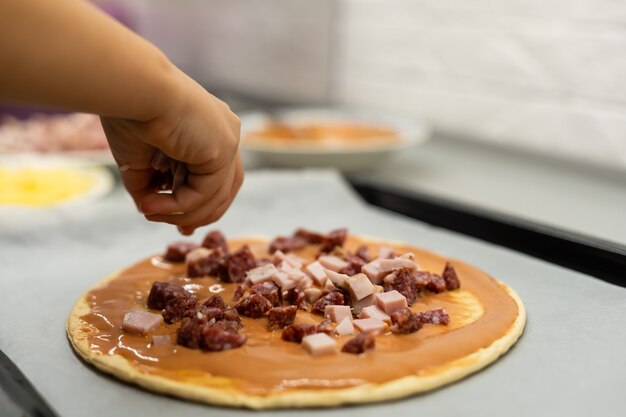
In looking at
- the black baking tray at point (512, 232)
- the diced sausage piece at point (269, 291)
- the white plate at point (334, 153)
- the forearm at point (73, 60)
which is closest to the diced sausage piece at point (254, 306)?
the diced sausage piece at point (269, 291)

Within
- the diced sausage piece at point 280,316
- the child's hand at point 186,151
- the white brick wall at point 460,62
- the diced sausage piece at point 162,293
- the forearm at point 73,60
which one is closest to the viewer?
the forearm at point 73,60

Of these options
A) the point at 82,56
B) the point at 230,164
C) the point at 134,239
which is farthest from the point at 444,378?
the point at 134,239

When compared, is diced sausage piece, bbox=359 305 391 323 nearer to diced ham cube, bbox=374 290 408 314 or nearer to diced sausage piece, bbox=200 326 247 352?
diced ham cube, bbox=374 290 408 314

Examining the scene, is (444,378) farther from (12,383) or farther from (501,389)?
(12,383)

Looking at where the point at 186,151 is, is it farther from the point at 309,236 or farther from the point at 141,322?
the point at 309,236

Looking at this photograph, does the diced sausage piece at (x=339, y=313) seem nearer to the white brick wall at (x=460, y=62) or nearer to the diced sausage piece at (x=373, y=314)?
the diced sausage piece at (x=373, y=314)

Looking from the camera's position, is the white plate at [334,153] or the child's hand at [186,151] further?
the white plate at [334,153]
